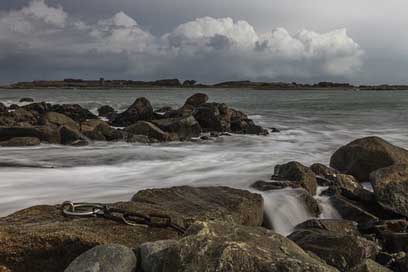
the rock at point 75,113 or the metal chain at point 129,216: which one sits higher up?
the metal chain at point 129,216

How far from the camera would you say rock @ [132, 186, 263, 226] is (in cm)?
523

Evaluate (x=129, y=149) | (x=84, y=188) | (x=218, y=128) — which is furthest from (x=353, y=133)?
(x=84, y=188)

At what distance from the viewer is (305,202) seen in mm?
7230

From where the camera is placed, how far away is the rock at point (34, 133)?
46.7 ft

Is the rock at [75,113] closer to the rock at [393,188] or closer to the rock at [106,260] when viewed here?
the rock at [393,188]

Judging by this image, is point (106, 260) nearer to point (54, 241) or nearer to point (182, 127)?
point (54, 241)

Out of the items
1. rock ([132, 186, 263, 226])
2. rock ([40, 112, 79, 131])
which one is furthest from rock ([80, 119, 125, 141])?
rock ([132, 186, 263, 226])

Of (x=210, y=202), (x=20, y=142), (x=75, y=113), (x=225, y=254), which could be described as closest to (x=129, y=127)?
(x=20, y=142)

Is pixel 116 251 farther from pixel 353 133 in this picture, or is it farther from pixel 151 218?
pixel 353 133

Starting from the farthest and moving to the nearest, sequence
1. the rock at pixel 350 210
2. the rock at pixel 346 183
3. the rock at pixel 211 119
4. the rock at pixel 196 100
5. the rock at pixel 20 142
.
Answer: the rock at pixel 196 100, the rock at pixel 211 119, the rock at pixel 20 142, the rock at pixel 346 183, the rock at pixel 350 210

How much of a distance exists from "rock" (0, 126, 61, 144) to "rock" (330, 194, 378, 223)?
9494 mm

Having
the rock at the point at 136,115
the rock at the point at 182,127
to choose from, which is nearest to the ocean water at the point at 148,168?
the rock at the point at 182,127

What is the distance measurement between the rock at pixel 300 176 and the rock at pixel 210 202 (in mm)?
2017

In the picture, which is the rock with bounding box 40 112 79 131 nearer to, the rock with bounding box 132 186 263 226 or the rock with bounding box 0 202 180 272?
the rock with bounding box 132 186 263 226
